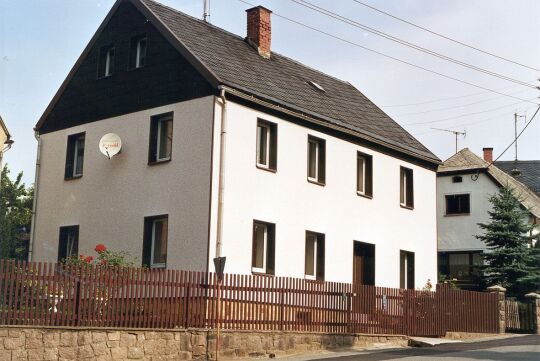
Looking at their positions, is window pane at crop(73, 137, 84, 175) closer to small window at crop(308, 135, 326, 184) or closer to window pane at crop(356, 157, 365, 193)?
small window at crop(308, 135, 326, 184)

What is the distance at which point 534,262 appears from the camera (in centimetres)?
3450

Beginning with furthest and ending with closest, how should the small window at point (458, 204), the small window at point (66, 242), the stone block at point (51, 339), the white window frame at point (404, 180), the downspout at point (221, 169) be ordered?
the small window at point (458, 204) → the white window frame at point (404, 180) → the small window at point (66, 242) → the downspout at point (221, 169) → the stone block at point (51, 339)

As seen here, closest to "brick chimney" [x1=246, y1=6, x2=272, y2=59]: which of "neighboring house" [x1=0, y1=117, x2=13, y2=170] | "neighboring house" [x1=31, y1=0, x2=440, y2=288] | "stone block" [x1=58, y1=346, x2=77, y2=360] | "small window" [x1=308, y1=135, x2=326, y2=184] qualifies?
"neighboring house" [x1=31, y1=0, x2=440, y2=288]

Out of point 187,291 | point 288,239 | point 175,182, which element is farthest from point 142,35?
point 187,291

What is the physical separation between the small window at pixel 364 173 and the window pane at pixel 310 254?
3.14 metres

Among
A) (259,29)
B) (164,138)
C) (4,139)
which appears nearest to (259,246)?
(164,138)

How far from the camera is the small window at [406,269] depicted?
27938 mm

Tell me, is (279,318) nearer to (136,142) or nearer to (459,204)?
(136,142)

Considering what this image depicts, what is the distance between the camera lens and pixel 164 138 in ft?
74.4

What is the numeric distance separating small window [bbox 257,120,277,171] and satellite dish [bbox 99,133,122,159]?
4132 mm

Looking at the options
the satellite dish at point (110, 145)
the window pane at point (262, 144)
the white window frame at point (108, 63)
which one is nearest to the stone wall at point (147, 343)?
the window pane at point (262, 144)

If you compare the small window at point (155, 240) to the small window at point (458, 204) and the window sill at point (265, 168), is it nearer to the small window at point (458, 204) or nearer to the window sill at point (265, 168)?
the window sill at point (265, 168)

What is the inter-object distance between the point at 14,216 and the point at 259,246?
22127mm

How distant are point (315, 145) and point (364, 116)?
4552 mm
